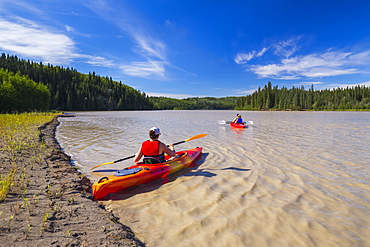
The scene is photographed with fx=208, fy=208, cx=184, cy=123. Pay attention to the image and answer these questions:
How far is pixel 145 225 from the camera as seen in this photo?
14.7 ft

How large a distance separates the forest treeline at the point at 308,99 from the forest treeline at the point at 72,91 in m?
94.0

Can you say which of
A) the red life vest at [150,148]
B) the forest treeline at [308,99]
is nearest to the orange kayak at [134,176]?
the red life vest at [150,148]

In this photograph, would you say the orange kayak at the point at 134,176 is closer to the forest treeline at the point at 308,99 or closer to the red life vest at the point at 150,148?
the red life vest at the point at 150,148

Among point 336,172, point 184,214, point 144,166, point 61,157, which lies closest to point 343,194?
point 336,172

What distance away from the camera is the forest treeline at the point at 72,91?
12060 centimetres

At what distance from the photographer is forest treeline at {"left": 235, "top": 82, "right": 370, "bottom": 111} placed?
129 meters

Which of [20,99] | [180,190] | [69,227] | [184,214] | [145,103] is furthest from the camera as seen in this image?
[145,103]

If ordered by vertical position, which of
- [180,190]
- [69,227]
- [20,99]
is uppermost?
[20,99]

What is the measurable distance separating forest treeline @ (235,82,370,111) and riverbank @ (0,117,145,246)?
14014 centimetres

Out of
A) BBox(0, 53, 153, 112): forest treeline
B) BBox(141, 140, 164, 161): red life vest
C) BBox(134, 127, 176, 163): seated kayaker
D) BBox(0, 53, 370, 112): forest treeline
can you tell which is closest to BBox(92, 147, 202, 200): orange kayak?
BBox(134, 127, 176, 163): seated kayaker

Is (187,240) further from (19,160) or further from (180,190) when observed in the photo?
(19,160)

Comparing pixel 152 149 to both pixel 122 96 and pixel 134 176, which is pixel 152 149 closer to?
pixel 134 176

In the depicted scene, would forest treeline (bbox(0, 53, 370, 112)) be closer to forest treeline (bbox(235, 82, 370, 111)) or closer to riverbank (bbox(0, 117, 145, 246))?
forest treeline (bbox(235, 82, 370, 111))

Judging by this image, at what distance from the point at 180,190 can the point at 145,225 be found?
85.3 inches
